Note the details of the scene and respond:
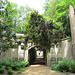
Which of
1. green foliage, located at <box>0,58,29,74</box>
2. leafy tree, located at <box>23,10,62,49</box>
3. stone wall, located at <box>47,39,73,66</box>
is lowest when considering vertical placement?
green foliage, located at <box>0,58,29,74</box>

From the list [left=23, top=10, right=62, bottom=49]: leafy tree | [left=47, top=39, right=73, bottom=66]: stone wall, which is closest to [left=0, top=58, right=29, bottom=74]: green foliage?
[left=23, top=10, right=62, bottom=49]: leafy tree

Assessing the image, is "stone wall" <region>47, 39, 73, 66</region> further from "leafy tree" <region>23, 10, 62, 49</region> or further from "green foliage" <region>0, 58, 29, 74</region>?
"green foliage" <region>0, 58, 29, 74</region>

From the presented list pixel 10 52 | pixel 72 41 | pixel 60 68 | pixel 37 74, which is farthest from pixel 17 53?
pixel 72 41

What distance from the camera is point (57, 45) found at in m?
10.3

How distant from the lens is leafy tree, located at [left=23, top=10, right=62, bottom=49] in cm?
1032

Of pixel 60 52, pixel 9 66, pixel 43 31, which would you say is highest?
pixel 43 31

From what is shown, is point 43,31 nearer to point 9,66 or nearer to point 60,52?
point 60,52

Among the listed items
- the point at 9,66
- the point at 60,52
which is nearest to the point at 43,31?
the point at 60,52

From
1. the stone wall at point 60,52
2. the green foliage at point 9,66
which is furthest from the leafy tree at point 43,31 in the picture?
the green foliage at point 9,66

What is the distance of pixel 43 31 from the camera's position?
33.9ft

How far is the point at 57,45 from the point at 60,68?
3.45m

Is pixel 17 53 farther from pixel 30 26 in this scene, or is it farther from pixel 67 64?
pixel 67 64

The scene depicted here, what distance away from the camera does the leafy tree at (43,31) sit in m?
10.3

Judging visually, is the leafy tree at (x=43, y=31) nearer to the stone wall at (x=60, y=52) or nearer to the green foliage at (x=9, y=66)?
the stone wall at (x=60, y=52)
